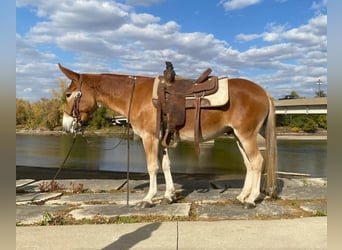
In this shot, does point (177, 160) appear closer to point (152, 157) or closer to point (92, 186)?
point (92, 186)

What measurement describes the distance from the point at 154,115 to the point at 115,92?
0.90 metres

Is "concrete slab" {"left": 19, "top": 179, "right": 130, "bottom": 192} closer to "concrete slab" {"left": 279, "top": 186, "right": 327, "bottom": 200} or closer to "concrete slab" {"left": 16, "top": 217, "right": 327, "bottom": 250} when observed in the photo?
"concrete slab" {"left": 16, "top": 217, "right": 327, "bottom": 250}

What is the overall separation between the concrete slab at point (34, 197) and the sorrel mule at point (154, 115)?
1.35 metres

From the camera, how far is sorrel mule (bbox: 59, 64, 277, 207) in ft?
18.9

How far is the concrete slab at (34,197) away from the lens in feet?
20.2

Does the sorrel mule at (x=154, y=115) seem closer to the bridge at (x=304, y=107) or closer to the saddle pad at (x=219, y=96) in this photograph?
the saddle pad at (x=219, y=96)

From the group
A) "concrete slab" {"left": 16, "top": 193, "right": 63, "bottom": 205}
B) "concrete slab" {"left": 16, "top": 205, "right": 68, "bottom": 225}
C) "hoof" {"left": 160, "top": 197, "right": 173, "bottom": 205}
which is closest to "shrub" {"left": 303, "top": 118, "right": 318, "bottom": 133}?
"hoof" {"left": 160, "top": 197, "right": 173, "bottom": 205}

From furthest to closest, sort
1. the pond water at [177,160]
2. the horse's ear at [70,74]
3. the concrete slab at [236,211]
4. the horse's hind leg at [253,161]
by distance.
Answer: the pond water at [177,160] → the horse's ear at [70,74] → the horse's hind leg at [253,161] → the concrete slab at [236,211]

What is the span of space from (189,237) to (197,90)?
8.48 ft

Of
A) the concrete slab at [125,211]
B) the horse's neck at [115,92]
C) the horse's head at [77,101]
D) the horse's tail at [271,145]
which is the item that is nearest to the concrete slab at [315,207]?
the horse's tail at [271,145]
